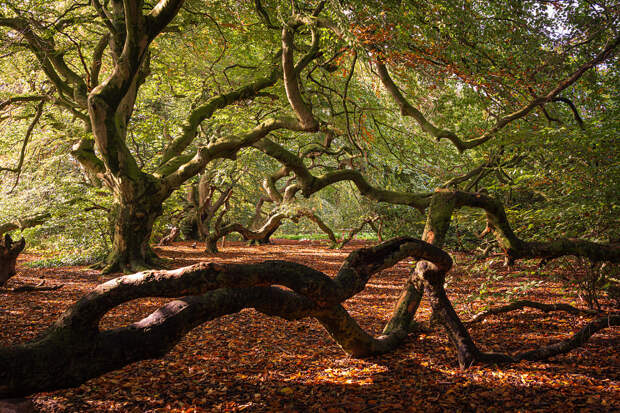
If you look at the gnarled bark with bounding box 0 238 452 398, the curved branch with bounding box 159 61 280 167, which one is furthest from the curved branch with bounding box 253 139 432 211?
the gnarled bark with bounding box 0 238 452 398

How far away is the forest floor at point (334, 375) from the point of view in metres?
2.74

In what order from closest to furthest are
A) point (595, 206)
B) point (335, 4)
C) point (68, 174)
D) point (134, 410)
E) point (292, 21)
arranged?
point (134, 410) → point (595, 206) → point (335, 4) → point (292, 21) → point (68, 174)

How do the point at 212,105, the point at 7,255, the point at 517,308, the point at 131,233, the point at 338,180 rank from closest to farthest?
the point at 517,308 < the point at 7,255 < the point at 338,180 < the point at 131,233 < the point at 212,105

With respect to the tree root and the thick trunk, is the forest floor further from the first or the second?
the thick trunk

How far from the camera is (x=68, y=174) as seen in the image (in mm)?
12383

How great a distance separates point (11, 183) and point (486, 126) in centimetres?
1428

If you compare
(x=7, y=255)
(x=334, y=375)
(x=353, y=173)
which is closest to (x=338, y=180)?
(x=353, y=173)

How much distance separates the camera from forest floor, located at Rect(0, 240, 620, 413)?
9.00 feet

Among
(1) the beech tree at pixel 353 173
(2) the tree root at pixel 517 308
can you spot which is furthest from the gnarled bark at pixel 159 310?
(2) the tree root at pixel 517 308

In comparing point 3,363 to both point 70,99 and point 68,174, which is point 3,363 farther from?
point 68,174

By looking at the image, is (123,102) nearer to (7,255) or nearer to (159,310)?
(7,255)

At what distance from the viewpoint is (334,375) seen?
3.36 m

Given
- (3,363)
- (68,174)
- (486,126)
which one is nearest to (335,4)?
(3,363)

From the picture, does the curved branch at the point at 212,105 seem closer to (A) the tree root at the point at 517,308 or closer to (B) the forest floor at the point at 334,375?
(B) the forest floor at the point at 334,375
